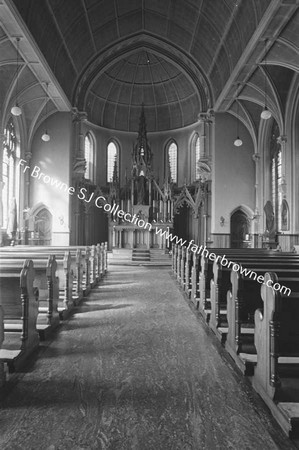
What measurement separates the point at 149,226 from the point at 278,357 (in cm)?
1877

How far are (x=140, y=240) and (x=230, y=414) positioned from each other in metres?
19.7

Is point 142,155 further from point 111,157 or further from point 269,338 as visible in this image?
point 269,338

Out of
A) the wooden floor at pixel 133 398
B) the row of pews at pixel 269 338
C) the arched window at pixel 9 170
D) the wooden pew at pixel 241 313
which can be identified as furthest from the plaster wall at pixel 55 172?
the wooden pew at pixel 241 313

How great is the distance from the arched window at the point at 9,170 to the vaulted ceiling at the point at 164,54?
3.88 metres

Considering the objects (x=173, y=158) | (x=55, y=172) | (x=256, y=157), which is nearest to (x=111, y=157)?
(x=173, y=158)

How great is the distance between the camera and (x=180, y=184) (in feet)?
87.6

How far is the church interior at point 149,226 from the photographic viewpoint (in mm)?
3365

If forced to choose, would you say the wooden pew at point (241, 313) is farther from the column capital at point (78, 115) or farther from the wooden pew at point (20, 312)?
the column capital at point (78, 115)

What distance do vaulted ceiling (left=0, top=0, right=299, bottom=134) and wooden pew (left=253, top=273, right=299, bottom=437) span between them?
1110 cm

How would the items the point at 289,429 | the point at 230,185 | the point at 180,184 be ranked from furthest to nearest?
1. the point at 180,184
2. the point at 230,185
3. the point at 289,429

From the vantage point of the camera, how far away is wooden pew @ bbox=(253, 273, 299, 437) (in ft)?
10.2

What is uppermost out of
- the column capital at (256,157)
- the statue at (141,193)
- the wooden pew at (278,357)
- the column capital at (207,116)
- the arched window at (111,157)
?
the column capital at (207,116)

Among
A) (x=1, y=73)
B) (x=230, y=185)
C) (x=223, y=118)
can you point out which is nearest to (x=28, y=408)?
(x=1, y=73)

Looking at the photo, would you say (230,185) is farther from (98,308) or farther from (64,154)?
(98,308)
